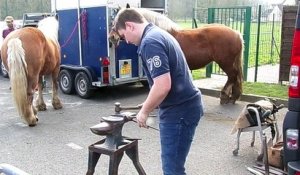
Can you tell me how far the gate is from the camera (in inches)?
378

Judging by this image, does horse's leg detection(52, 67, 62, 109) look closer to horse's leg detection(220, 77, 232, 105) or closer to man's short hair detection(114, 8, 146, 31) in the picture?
horse's leg detection(220, 77, 232, 105)

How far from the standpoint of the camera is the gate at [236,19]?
9608 millimetres

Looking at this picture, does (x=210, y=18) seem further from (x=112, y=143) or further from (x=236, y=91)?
(x=112, y=143)

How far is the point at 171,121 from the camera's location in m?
3.03

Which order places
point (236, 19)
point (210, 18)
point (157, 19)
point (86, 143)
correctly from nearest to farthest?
point (86, 143), point (157, 19), point (236, 19), point (210, 18)

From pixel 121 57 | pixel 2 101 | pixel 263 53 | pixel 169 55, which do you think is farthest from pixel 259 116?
pixel 263 53

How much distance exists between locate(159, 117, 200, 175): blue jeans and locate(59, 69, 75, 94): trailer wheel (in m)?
6.31

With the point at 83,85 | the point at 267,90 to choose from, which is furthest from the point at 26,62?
the point at 267,90

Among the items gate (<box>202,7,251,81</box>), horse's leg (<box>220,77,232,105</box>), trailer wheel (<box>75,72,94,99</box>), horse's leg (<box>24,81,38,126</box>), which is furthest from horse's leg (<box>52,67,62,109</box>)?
gate (<box>202,7,251,81</box>)

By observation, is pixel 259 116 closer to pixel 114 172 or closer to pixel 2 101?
pixel 114 172

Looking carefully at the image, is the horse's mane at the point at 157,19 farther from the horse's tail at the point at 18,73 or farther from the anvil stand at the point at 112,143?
the anvil stand at the point at 112,143

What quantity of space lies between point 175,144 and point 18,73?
3974mm

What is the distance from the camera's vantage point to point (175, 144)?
3.02 m

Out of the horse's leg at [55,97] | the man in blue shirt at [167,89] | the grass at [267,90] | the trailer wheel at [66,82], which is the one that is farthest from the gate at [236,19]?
the man in blue shirt at [167,89]
